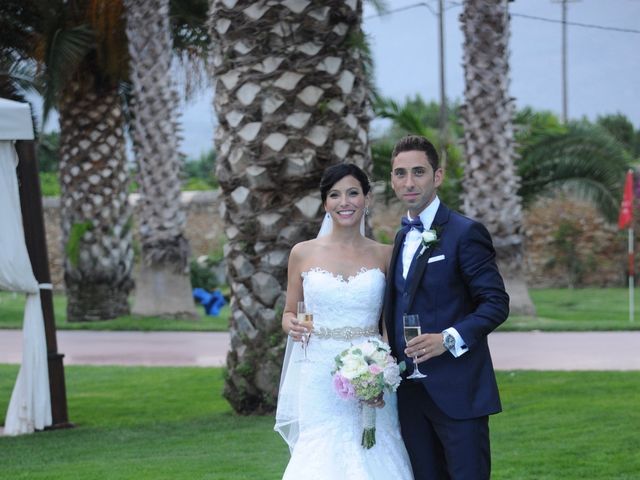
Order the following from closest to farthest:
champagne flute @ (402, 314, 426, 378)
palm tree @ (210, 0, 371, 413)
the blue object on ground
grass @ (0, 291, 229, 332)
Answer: champagne flute @ (402, 314, 426, 378) → palm tree @ (210, 0, 371, 413) → grass @ (0, 291, 229, 332) → the blue object on ground

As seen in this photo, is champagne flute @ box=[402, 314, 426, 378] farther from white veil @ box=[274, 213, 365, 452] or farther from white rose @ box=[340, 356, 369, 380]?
white veil @ box=[274, 213, 365, 452]

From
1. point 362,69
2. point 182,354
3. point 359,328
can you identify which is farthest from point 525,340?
point 359,328

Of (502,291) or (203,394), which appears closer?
(502,291)

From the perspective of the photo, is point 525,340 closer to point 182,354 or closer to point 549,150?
point 182,354

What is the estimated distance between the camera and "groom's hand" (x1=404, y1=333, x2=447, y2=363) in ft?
15.1

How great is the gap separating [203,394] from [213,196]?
19.6m

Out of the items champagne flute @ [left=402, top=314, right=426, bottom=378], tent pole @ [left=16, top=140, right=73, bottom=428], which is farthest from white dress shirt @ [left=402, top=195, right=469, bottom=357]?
tent pole @ [left=16, top=140, right=73, bottom=428]

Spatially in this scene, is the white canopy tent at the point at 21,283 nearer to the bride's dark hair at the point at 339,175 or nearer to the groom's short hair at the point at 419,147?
the bride's dark hair at the point at 339,175

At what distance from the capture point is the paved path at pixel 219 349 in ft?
42.0

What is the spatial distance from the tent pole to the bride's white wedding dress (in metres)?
4.64

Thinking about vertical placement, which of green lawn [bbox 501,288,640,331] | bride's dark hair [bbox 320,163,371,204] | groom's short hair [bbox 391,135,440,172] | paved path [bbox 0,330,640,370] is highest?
groom's short hair [bbox 391,135,440,172]

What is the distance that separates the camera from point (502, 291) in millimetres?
4750

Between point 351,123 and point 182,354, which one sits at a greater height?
point 351,123

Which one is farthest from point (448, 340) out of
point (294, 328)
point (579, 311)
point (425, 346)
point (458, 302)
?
point (579, 311)
